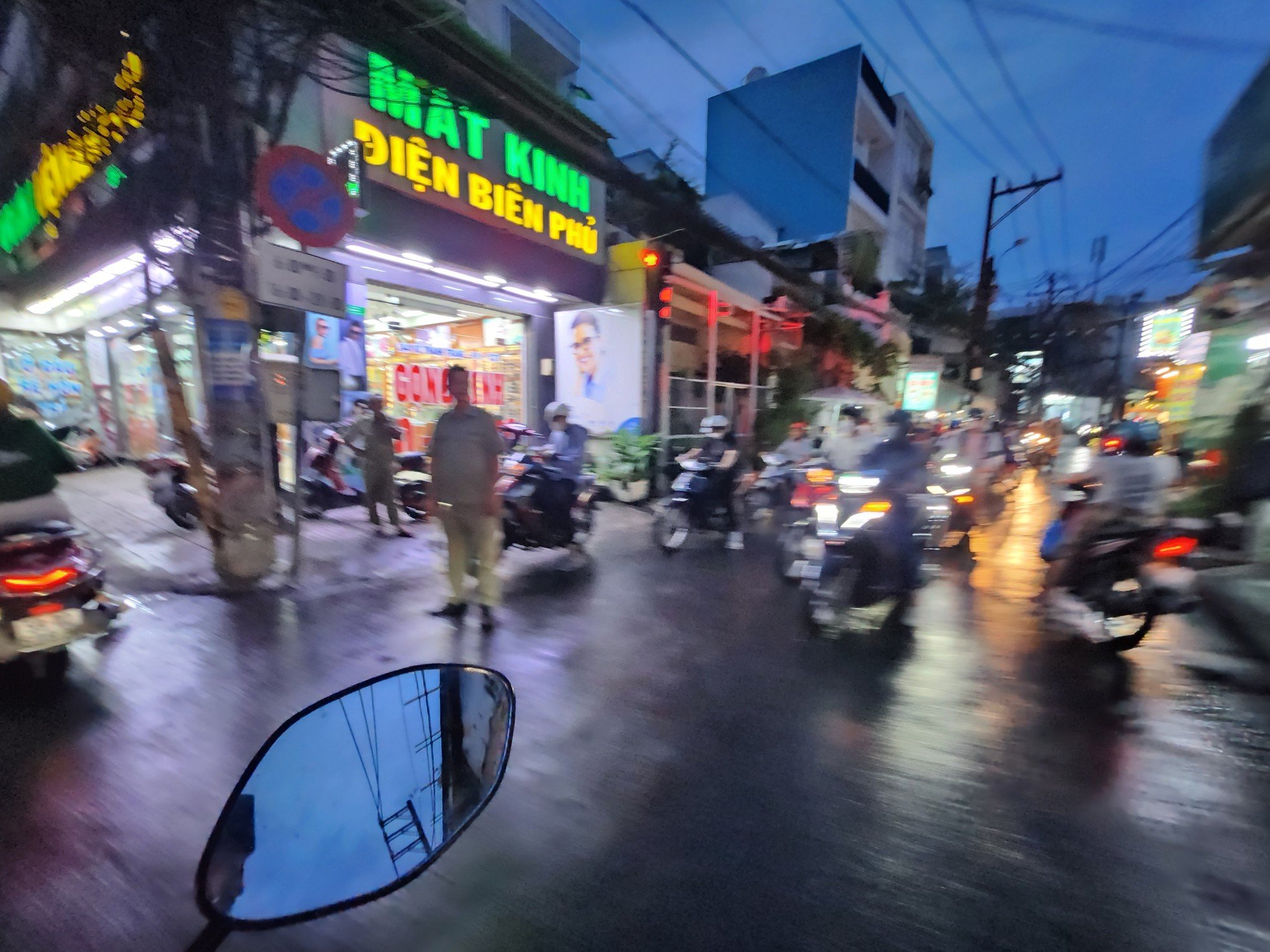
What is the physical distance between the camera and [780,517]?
10.1 metres

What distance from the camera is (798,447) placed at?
882 centimetres

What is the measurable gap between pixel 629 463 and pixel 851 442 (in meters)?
5.33

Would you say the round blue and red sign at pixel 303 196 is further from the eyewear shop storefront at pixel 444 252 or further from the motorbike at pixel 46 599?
the motorbike at pixel 46 599

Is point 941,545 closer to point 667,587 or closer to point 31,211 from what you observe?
point 667,587

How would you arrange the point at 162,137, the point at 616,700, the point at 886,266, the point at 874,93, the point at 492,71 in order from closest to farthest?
the point at 616,700, the point at 162,137, the point at 492,71, the point at 874,93, the point at 886,266

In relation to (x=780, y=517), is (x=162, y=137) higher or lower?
higher

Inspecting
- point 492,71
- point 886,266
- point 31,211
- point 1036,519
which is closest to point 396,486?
point 492,71

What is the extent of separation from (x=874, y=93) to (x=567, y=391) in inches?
777

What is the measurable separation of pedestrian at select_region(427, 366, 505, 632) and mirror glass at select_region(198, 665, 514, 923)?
3003mm

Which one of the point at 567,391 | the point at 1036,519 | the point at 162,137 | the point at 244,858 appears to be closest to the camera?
the point at 244,858

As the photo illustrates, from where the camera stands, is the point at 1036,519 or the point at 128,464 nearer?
the point at 1036,519

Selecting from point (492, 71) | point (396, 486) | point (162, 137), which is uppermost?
point (492, 71)

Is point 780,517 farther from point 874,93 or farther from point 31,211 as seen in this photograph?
point 874,93

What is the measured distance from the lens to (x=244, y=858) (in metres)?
1.17
